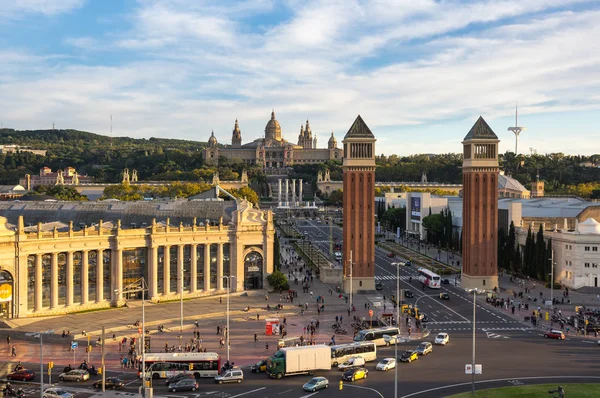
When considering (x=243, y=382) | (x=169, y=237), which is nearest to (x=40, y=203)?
(x=169, y=237)

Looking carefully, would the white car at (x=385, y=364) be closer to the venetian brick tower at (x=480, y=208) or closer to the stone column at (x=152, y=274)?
the stone column at (x=152, y=274)

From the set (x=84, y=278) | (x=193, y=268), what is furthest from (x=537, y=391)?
(x=84, y=278)

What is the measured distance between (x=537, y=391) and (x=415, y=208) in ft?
367

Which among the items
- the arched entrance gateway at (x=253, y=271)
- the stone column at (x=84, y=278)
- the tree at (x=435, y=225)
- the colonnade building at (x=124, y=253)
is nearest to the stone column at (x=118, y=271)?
the colonnade building at (x=124, y=253)

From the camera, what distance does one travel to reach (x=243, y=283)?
3398 inches

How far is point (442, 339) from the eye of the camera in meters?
59.8

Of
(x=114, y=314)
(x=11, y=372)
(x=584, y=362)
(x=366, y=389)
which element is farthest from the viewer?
(x=114, y=314)

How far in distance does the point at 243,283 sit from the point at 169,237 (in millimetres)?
11995

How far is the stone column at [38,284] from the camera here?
70375 millimetres

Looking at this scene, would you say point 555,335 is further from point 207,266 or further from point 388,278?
point 207,266

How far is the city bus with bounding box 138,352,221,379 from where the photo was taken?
162 ft

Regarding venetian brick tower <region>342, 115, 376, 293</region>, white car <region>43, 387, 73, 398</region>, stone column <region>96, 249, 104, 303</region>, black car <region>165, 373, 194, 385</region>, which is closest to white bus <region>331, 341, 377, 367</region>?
black car <region>165, 373, 194, 385</region>

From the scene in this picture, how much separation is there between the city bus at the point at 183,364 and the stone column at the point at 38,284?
26.3 metres

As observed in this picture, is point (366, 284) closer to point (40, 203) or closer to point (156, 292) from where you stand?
point (156, 292)
